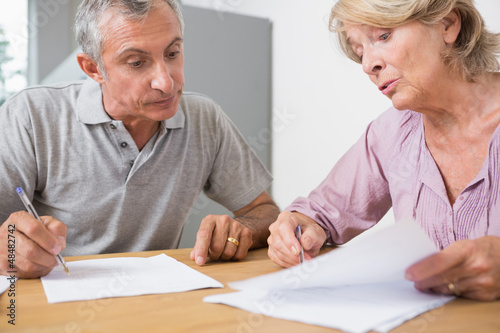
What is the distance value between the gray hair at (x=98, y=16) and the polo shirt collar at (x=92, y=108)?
80 millimetres

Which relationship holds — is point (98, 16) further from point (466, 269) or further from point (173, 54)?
point (466, 269)

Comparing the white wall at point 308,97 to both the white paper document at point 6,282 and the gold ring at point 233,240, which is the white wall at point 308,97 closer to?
the gold ring at point 233,240

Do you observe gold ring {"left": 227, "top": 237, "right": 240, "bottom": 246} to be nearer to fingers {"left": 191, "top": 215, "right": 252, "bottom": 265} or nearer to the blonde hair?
fingers {"left": 191, "top": 215, "right": 252, "bottom": 265}

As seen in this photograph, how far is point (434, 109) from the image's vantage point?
1020 millimetres

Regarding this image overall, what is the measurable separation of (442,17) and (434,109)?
0.19 metres

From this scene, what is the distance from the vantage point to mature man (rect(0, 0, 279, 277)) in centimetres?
127

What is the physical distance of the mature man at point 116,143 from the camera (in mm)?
1273

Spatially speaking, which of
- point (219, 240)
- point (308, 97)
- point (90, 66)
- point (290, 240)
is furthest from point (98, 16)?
point (308, 97)

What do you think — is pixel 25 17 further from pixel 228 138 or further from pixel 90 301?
pixel 90 301

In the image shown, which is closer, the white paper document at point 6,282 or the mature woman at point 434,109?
A: the white paper document at point 6,282

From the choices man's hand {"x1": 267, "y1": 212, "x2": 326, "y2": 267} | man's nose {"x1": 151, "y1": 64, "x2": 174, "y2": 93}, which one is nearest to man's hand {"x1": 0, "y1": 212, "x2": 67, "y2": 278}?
man's hand {"x1": 267, "y1": 212, "x2": 326, "y2": 267}

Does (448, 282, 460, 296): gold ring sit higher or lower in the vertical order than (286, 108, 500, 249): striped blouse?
lower

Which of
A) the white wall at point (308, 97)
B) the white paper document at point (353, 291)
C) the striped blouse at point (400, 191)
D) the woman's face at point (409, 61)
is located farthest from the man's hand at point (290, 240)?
the white wall at point (308, 97)

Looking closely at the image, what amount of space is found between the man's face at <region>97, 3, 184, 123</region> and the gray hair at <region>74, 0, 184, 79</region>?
16 mm
